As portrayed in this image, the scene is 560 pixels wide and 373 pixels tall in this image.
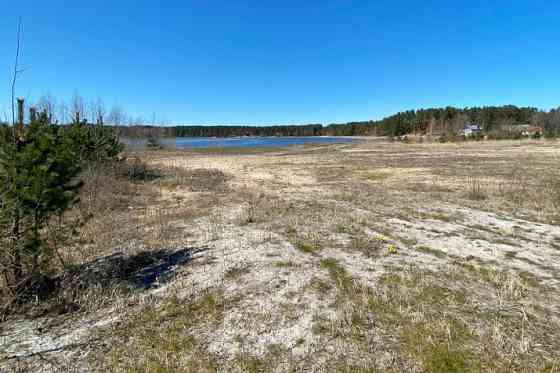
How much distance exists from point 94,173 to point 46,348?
889 centimetres

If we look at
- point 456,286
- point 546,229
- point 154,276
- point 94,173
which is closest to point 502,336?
point 456,286

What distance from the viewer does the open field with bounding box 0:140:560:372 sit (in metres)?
2.76

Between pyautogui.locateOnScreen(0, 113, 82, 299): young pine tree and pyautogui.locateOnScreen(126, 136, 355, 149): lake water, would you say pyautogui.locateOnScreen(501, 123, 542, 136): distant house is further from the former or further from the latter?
pyautogui.locateOnScreen(0, 113, 82, 299): young pine tree

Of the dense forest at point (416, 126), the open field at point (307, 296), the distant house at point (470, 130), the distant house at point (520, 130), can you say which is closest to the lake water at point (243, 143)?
→ the dense forest at point (416, 126)

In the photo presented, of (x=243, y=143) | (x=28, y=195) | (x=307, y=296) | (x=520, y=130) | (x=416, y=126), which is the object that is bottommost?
(x=307, y=296)

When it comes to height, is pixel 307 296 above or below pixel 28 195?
below

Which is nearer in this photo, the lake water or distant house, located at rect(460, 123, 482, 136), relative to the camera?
the lake water

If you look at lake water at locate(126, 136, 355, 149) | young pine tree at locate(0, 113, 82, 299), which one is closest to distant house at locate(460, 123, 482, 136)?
lake water at locate(126, 136, 355, 149)

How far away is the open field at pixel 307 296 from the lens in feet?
9.07

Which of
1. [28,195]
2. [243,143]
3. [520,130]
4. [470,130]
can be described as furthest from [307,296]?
[470,130]

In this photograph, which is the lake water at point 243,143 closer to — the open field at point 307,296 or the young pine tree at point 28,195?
the open field at point 307,296

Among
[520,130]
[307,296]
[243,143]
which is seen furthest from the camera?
[243,143]

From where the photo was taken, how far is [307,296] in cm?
385

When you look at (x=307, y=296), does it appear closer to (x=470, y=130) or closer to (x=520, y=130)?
(x=520, y=130)
